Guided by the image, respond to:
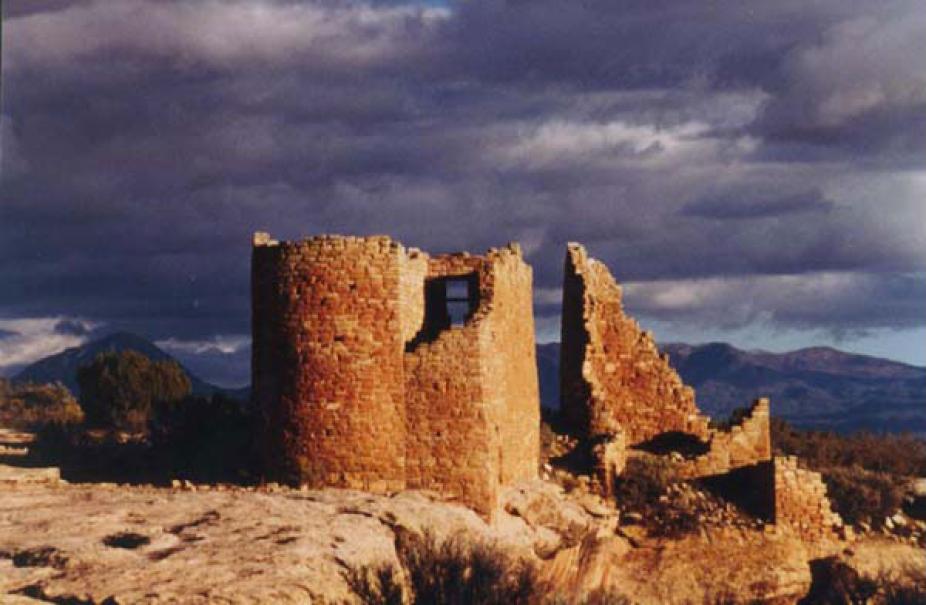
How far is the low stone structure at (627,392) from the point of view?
26125 millimetres

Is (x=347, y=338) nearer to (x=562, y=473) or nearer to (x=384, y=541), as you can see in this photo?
(x=384, y=541)

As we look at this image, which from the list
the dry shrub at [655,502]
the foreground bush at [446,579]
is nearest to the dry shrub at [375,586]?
the foreground bush at [446,579]

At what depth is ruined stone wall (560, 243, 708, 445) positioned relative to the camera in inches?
1052

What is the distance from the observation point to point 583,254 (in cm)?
2703

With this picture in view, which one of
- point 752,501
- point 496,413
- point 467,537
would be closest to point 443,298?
point 496,413

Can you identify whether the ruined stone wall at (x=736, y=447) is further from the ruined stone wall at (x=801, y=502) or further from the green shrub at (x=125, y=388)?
the green shrub at (x=125, y=388)

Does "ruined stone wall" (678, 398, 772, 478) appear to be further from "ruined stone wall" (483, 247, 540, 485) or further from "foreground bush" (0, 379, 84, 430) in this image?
"foreground bush" (0, 379, 84, 430)

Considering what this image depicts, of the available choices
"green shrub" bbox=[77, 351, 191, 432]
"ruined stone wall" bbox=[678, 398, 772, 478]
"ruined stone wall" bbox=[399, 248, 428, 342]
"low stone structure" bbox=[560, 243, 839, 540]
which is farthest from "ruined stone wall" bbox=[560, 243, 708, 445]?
"green shrub" bbox=[77, 351, 191, 432]

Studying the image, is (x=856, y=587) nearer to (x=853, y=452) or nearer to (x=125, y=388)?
(x=853, y=452)

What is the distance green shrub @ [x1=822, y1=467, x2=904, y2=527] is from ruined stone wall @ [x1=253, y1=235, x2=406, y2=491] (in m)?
11.9

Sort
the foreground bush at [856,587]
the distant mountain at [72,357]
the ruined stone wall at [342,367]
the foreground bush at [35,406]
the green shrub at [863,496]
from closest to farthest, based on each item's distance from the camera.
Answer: the foreground bush at [856,587], the ruined stone wall at [342,367], the green shrub at [863,496], the foreground bush at [35,406], the distant mountain at [72,357]

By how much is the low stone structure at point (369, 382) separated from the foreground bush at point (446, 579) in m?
3.83

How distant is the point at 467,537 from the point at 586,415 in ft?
29.6

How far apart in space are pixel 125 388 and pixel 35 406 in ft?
37.4
